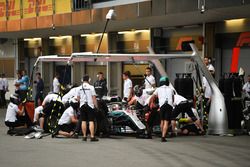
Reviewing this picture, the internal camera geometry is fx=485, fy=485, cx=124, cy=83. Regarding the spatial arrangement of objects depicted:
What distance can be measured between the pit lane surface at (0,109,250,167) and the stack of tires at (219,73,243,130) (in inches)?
24.7

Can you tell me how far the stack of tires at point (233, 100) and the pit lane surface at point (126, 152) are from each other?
0.63 meters

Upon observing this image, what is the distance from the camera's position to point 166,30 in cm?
2312

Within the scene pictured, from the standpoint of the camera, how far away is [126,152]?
1109 cm

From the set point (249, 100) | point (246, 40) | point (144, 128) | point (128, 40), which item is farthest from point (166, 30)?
point (144, 128)

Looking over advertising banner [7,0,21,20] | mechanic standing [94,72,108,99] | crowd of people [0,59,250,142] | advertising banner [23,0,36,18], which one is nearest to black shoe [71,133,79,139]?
crowd of people [0,59,250,142]

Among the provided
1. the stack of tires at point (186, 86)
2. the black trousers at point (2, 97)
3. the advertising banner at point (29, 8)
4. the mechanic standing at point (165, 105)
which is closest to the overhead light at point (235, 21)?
the stack of tires at point (186, 86)

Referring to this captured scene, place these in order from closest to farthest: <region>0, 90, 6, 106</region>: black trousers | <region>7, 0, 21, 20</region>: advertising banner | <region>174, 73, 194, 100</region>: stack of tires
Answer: <region>174, 73, 194, 100</region>: stack of tires
<region>0, 90, 6, 106</region>: black trousers
<region>7, 0, 21, 20</region>: advertising banner

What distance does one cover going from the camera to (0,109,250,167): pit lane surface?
973 cm

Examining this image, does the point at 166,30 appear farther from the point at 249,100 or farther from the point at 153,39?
the point at 249,100

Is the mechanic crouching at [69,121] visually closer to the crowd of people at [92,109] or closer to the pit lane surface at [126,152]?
the crowd of people at [92,109]

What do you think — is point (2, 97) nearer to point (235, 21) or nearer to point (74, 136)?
point (235, 21)

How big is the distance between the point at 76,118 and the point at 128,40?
12.1 m

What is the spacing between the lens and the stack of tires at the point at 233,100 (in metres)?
14.2

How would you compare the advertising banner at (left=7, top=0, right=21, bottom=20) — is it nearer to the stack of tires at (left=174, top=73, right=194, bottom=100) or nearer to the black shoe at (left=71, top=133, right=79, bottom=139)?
the stack of tires at (left=174, top=73, right=194, bottom=100)
